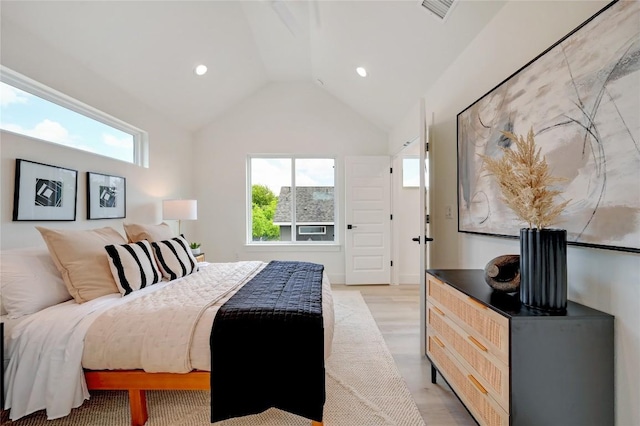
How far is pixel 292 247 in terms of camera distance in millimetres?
4742

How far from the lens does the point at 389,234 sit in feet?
15.1

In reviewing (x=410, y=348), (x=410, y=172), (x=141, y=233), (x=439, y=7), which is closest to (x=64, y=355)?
(x=141, y=233)

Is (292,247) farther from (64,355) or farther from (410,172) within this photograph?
(64,355)

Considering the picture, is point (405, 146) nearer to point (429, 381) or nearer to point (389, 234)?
point (389, 234)

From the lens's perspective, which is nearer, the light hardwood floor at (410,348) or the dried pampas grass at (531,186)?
the dried pampas grass at (531,186)

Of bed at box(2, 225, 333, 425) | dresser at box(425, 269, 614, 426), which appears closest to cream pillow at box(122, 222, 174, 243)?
bed at box(2, 225, 333, 425)

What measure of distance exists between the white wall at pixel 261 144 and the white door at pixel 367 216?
0.25 m

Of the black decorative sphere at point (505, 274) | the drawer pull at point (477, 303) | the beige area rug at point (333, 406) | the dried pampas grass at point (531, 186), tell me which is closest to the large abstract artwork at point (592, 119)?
the dried pampas grass at point (531, 186)

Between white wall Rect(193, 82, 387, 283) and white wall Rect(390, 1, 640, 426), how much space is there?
6.43 ft

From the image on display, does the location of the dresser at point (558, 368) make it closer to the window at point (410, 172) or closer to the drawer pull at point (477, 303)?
the drawer pull at point (477, 303)

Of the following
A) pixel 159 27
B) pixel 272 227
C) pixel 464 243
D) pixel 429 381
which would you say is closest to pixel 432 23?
pixel 464 243

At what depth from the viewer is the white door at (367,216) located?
459 centimetres

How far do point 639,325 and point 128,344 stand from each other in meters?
2.20

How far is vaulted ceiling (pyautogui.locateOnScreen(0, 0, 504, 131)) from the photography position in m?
2.20
